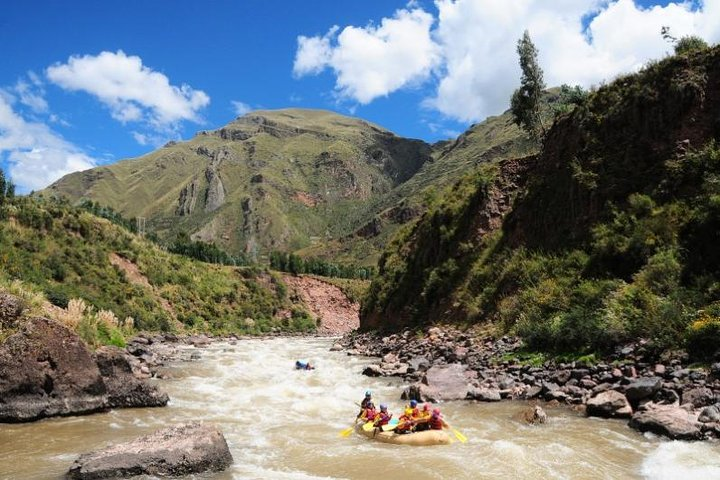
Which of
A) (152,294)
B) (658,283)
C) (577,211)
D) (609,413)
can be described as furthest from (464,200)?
(152,294)

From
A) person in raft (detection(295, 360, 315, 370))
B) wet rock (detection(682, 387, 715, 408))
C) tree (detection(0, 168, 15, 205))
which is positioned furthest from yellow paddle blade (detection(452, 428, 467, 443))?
tree (detection(0, 168, 15, 205))

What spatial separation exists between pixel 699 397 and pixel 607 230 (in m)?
10.1

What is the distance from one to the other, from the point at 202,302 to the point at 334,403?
44.7 meters

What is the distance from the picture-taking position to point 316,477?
29.3 feet

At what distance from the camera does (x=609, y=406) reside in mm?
11477

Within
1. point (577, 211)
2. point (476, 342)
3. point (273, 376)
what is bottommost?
point (273, 376)

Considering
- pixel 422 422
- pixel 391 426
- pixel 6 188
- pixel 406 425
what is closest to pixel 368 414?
pixel 391 426

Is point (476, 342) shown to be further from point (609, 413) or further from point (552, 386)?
point (609, 413)

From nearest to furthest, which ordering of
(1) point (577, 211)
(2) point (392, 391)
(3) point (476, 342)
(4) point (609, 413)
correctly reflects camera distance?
(4) point (609, 413), (2) point (392, 391), (3) point (476, 342), (1) point (577, 211)

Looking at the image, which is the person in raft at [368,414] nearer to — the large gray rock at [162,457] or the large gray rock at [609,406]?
the large gray rock at [162,457]

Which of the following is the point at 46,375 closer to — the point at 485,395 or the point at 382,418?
the point at 382,418

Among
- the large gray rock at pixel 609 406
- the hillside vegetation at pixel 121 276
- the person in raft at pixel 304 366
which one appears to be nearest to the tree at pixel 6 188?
the hillside vegetation at pixel 121 276

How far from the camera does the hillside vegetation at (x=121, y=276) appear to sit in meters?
38.7

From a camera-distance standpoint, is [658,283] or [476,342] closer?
[658,283]
